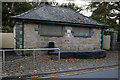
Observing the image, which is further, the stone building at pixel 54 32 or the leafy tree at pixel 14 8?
the leafy tree at pixel 14 8

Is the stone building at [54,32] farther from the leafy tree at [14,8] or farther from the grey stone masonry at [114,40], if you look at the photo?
the leafy tree at [14,8]

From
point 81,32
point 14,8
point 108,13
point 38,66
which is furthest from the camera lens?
point 14,8

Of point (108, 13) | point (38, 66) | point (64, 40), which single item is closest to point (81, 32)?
point (64, 40)

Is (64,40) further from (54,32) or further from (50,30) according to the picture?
(50,30)

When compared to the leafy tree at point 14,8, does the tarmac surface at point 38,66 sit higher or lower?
lower

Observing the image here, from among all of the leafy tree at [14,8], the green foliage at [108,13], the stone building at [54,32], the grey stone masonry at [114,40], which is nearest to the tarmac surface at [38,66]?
the stone building at [54,32]

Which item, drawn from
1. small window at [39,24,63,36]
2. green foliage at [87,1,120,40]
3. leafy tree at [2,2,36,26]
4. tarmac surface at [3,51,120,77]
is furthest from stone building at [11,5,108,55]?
leafy tree at [2,2,36,26]

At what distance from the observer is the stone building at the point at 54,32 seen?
8108 mm

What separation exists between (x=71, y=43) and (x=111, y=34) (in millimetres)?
7614

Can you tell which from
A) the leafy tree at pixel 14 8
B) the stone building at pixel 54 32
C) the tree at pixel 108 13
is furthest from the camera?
the leafy tree at pixel 14 8

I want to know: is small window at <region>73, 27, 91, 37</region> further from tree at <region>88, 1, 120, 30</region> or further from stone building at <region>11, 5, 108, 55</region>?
tree at <region>88, 1, 120, 30</region>

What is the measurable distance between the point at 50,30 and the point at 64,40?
155cm

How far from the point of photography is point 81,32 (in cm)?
994

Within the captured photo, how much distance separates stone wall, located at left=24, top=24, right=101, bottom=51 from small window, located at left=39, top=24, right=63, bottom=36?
340mm
